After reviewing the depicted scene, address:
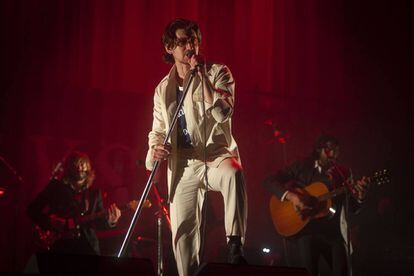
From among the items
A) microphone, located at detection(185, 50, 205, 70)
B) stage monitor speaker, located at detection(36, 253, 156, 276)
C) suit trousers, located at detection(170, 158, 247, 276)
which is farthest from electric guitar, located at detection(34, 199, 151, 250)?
stage monitor speaker, located at detection(36, 253, 156, 276)

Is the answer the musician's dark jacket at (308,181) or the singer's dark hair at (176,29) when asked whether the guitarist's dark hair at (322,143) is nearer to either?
the musician's dark jacket at (308,181)

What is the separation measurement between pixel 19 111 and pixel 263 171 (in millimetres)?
2945

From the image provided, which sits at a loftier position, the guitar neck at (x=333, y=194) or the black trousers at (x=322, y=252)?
the guitar neck at (x=333, y=194)

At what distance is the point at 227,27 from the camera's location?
7.25 meters

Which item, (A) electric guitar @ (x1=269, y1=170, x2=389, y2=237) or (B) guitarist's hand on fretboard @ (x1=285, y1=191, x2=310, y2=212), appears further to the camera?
(B) guitarist's hand on fretboard @ (x1=285, y1=191, x2=310, y2=212)

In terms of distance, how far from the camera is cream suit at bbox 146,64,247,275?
437 centimetres

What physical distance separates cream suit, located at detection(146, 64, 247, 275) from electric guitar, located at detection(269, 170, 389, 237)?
77.8 inches

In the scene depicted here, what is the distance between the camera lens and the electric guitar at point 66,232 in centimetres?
618

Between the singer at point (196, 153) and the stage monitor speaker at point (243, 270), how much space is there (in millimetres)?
747

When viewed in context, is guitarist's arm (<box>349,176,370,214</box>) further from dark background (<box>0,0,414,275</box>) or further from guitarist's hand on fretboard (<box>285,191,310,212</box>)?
dark background (<box>0,0,414,275</box>)

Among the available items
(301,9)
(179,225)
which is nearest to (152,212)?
(179,225)

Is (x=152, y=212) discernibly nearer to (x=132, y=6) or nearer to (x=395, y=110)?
(x=132, y=6)

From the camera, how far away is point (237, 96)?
7.34m

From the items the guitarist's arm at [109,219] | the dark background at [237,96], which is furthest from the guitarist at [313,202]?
the guitarist's arm at [109,219]
